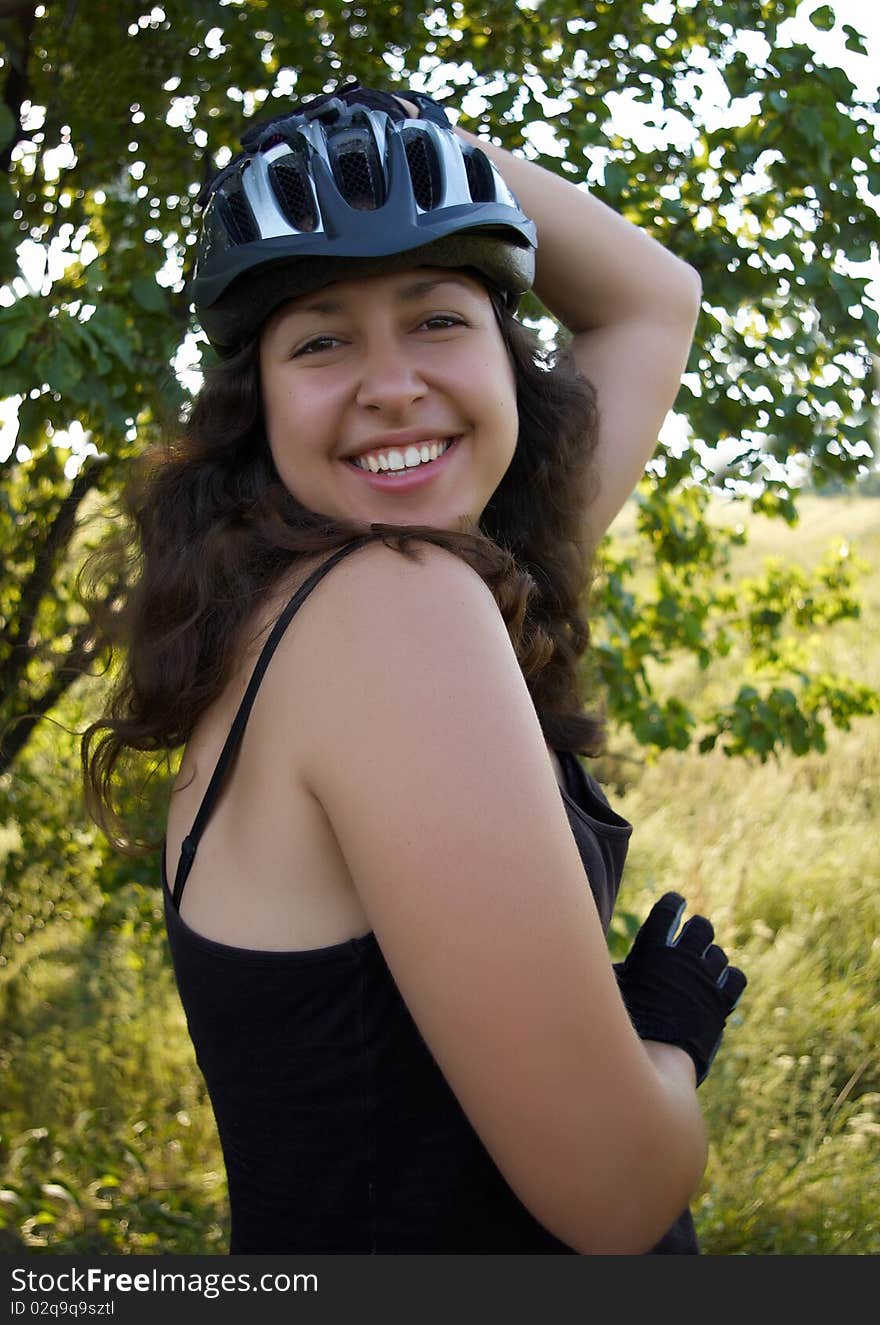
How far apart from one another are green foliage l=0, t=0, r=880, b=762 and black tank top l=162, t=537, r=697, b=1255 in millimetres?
1530

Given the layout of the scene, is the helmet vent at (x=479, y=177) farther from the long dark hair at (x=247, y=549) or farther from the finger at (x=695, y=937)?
the finger at (x=695, y=937)

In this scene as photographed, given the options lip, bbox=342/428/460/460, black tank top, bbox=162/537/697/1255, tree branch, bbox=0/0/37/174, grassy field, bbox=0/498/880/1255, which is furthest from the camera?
grassy field, bbox=0/498/880/1255

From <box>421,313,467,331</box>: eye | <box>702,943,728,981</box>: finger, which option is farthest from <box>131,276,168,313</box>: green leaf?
<box>702,943,728,981</box>: finger

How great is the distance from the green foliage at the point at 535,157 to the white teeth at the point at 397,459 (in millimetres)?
1101

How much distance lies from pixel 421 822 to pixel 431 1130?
1.55 feet

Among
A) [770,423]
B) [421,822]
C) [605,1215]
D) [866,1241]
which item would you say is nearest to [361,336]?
[421,822]

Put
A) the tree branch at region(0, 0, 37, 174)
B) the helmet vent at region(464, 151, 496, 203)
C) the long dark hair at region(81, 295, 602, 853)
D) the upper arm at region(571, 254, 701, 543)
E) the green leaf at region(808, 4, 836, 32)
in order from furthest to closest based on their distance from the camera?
the tree branch at region(0, 0, 37, 174)
the green leaf at region(808, 4, 836, 32)
the upper arm at region(571, 254, 701, 543)
the helmet vent at region(464, 151, 496, 203)
the long dark hair at region(81, 295, 602, 853)

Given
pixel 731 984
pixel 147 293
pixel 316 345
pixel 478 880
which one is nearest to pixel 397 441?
pixel 316 345

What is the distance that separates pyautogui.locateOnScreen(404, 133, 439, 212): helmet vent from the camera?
1875mm

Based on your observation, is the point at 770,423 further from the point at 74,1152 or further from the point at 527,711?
the point at 74,1152

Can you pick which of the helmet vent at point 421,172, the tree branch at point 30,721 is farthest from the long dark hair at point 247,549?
the tree branch at point 30,721

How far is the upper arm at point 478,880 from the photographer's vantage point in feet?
4.59

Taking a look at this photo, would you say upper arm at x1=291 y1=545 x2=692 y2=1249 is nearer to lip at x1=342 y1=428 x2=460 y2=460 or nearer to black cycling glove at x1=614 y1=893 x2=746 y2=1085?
black cycling glove at x1=614 y1=893 x2=746 y2=1085

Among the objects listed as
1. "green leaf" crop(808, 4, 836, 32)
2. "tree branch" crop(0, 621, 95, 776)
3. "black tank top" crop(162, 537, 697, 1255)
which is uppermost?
"green leaf" crop(808, 4, 836, 32)
